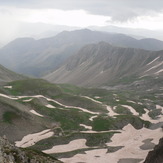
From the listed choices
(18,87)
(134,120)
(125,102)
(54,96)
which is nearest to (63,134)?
(134,120)

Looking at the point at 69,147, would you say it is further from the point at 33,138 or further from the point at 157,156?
the point at 157,156

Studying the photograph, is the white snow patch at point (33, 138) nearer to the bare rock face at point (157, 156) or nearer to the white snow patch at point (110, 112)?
the white snow patch at point (110, 112)

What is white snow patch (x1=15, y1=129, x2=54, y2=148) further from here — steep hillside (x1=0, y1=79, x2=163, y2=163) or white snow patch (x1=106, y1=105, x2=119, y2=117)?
white snow patch (x1=106, y1=105, x2=119, y2=117)

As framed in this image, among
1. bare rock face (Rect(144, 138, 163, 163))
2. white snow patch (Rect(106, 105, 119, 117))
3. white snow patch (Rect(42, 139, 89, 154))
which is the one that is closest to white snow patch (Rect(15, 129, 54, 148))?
white snow patch (Rect(42, 139, 89, 154))

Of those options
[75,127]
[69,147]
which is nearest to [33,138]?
[69,147]

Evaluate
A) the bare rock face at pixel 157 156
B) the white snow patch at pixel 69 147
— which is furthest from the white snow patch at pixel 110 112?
the bare rock face at pixel 157 156
